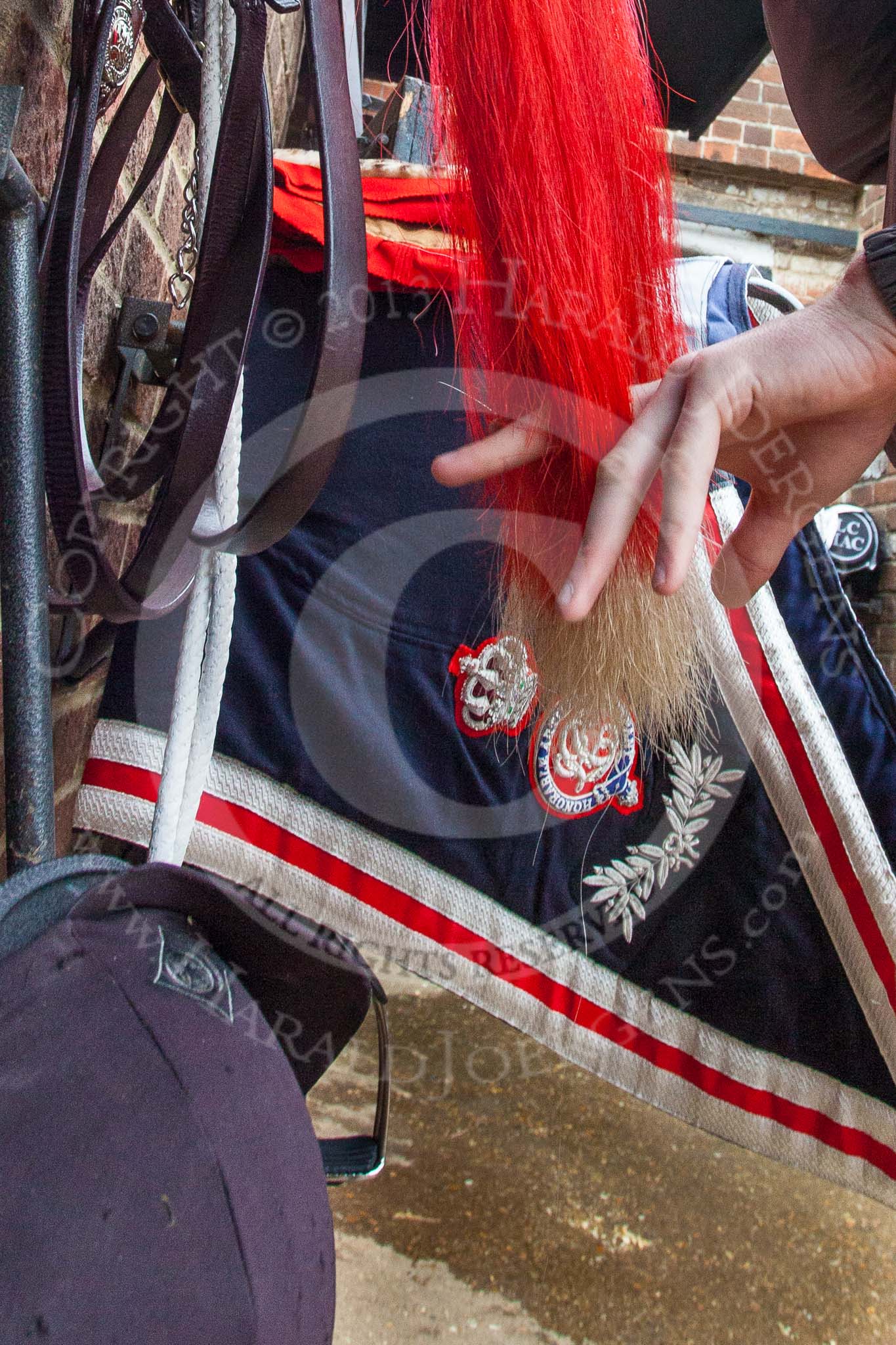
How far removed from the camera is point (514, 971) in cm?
79

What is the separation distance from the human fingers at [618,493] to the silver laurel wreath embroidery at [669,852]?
1.39 ft

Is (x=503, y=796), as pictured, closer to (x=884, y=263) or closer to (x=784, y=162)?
(x=884, y=263)

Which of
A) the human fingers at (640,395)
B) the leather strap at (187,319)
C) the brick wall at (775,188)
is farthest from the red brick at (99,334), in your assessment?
the brick wall at (775,188)

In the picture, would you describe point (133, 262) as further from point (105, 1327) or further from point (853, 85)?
point (105, 1327)

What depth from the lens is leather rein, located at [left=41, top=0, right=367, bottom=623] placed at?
37 cm

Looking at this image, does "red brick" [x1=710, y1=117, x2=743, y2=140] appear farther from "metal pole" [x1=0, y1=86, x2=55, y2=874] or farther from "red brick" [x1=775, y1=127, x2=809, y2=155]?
"metal pole" [x1=0, y1=86, x2=55, y2=874]

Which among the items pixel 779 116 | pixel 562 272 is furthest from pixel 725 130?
pixel 562 272

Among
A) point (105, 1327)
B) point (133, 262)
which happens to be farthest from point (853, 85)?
point (105, 1327)

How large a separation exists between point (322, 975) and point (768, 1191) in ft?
3.01

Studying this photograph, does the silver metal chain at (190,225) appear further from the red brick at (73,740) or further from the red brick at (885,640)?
the red brick at (885,640)

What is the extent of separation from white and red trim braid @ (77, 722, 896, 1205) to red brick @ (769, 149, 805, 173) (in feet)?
8.85

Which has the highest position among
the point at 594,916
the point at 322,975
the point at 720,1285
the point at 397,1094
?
the point at 322,975

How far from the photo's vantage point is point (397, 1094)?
1.17 metres

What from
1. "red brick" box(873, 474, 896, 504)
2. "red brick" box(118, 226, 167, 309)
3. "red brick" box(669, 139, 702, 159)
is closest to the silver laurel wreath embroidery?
"red brick" box(118, 226, 167, 309)
